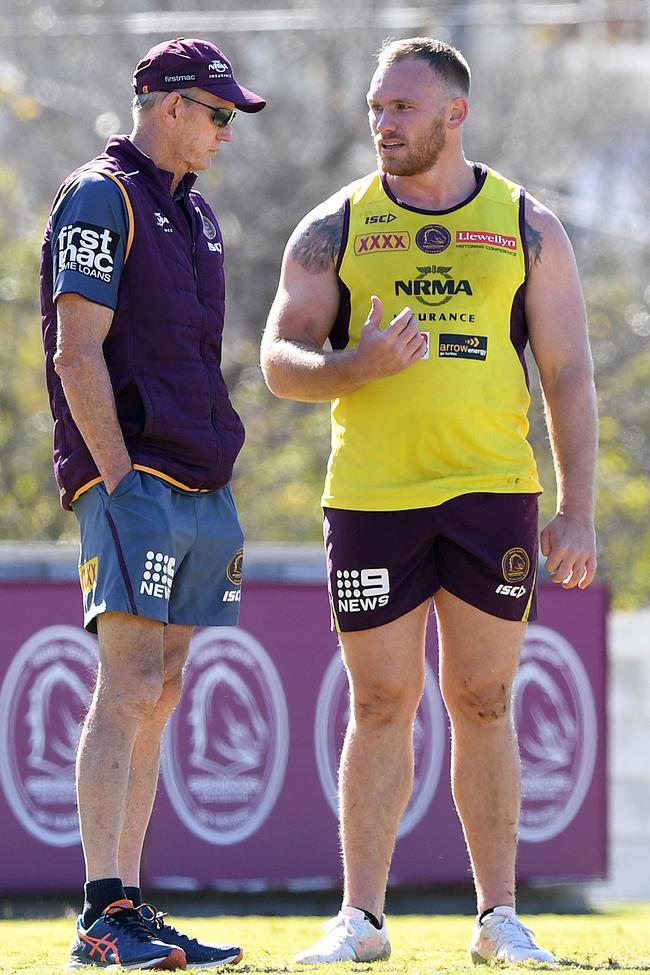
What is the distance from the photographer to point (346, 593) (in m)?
4.50

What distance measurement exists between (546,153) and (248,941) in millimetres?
14842

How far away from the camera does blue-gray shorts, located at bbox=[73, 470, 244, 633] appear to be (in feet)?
13.9

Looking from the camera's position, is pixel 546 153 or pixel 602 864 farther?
pixel 546 153

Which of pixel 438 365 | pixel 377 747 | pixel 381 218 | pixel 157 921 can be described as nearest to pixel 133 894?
pixel 157 921

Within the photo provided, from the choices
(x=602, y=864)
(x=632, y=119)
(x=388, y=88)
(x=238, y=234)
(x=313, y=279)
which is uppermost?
(x=632, y=119)

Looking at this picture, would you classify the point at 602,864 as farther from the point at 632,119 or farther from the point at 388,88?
the point at 632,119

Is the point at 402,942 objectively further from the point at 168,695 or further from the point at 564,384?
the point at 564,384

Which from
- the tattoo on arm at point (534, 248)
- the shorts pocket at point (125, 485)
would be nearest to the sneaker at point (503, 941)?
the shorts pocket at point (125, 485)

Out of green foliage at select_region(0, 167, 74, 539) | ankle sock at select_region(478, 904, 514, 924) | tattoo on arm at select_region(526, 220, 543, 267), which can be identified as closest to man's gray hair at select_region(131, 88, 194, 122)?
tattoo on arm at select_region(526, 220, 543, 267)

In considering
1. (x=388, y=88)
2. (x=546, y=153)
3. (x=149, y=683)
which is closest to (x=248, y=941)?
(x=149, y=683)

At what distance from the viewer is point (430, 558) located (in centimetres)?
452

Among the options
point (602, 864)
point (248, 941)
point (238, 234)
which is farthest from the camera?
point (238, 234)

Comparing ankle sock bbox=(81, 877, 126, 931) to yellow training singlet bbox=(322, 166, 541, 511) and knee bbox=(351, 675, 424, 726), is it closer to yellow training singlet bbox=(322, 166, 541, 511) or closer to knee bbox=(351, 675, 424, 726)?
knee bbox=(351, 675, 424, 726)

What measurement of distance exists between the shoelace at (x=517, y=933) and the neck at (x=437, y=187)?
1.89 m
